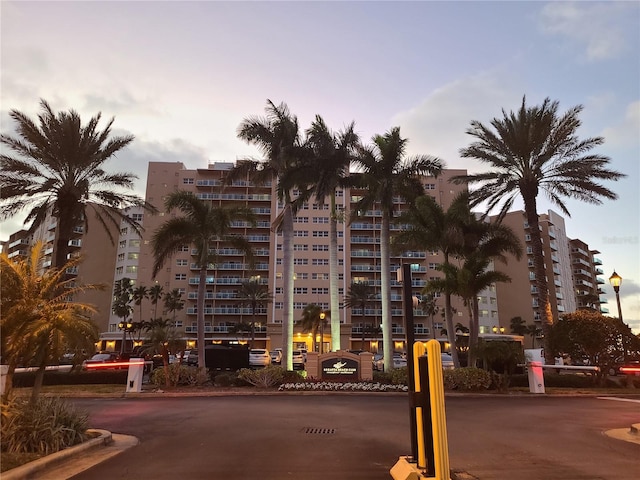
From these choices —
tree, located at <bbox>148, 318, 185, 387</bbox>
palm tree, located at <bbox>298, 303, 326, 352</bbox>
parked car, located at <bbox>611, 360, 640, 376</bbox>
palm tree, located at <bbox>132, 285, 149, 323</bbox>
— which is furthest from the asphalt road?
palm tree, located at <bbox>132, 285, 149, 323</bbox>

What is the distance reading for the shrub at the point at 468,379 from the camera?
19.7 m

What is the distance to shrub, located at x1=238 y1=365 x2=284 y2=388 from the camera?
20.6 metres

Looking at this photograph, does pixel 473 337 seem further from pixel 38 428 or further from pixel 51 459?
pixel 51 459

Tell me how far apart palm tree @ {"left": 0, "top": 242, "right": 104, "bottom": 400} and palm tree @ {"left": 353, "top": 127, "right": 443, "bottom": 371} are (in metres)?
17.3

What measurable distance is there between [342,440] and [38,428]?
521cm

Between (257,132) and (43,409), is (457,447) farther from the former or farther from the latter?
(257,132)

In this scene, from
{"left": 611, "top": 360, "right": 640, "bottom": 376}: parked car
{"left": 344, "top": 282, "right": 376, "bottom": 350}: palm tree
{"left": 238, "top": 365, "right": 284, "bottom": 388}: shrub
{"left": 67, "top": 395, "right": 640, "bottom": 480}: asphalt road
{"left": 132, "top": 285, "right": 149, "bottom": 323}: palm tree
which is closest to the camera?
{"left": 67, "top": 395, "right": 640, "bottom": 480}: asphalt road

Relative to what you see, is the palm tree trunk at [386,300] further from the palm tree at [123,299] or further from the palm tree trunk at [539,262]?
the palm tree at [123,299]

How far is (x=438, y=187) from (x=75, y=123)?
73.2 metres

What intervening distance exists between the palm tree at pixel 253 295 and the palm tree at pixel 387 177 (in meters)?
52.4

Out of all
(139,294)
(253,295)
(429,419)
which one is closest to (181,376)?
(429,419)

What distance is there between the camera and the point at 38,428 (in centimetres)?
740

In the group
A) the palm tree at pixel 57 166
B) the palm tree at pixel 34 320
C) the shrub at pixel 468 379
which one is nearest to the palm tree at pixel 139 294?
the palm tree at pixel 57 166

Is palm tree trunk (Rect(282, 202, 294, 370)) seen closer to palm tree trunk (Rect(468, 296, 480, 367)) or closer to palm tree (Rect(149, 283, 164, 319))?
palm tree trunk (Rect(468, 296, 480, 367))
